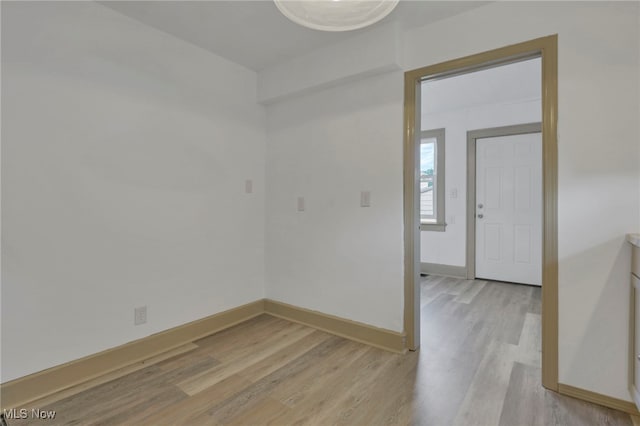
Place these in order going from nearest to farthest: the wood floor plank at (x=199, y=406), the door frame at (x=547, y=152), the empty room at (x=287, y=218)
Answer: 1. the wood floor plank at (x=199, y=406)
2. the empty room at (x=287, y=218)
3. the door frame at (x=547, y=152)

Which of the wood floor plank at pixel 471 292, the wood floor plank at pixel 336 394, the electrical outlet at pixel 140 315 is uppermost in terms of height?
the electrical outlet at pixel 140 315

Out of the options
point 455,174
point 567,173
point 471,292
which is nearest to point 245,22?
point 567,173

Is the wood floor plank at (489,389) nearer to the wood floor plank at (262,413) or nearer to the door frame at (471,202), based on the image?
the wood floor plank at (262,413)

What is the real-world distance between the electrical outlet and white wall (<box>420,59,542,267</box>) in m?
3.54

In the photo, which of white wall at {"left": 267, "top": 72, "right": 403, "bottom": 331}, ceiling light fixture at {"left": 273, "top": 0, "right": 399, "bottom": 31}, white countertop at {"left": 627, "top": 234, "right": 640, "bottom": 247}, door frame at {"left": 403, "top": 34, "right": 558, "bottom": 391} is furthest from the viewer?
white wall at {"left": 267, "top": 72, "right": 403, "bottom": 331}

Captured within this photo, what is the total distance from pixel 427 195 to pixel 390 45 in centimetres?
312

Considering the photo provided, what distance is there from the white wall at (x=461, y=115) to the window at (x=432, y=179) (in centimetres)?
8

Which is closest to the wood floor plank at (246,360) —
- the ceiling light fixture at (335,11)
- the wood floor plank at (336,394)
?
the wood floor plank at (336,394)

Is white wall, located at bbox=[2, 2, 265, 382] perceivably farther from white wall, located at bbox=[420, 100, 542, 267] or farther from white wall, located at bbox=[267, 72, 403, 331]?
white wall, located at bbox=[420, 100, 542, 267]

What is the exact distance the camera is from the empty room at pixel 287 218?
1716 millimetres

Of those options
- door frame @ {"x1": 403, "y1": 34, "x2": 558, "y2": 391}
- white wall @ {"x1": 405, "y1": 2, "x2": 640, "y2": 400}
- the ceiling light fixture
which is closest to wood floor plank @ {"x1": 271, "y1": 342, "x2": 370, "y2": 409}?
door frame @ {"x1": 403, "y1": 34, "x2": 558, "y2": 391}

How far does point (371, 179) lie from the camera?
101 inches

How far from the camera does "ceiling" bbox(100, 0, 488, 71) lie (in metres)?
2.08

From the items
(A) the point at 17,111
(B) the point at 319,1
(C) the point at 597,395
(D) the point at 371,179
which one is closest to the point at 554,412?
(C) the point at 597,395
